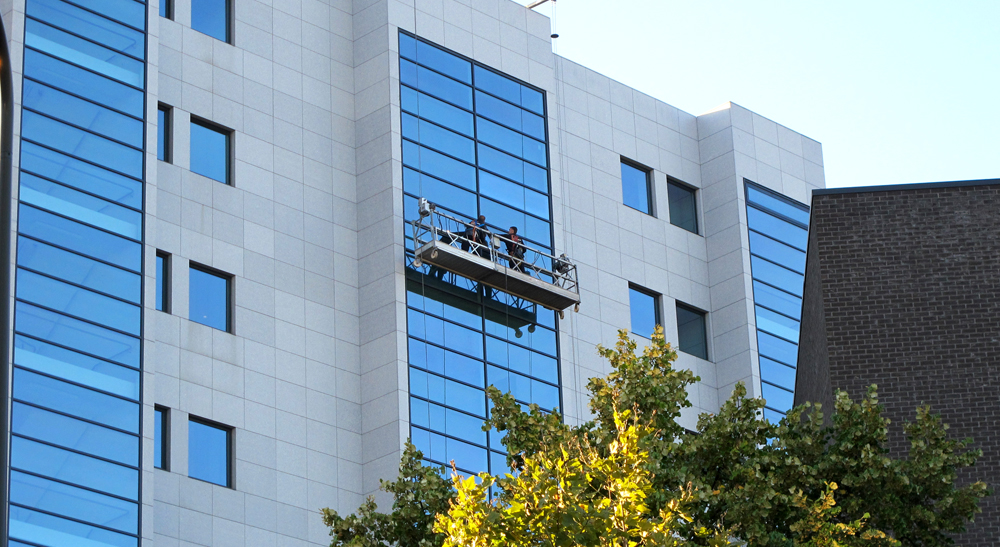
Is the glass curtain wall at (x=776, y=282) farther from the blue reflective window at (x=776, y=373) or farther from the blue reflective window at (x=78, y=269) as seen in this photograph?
the blue reflective window at (x=78, y=269)

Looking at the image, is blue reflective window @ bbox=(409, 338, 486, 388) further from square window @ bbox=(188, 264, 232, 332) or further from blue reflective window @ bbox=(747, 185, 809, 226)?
blue reflective window @ bbox=(747, 185, 809, 226)

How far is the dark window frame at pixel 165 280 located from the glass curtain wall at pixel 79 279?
104 inches

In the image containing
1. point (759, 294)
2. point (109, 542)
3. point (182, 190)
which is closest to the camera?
point (109, 542)

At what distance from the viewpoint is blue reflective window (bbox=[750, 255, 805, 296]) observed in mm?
60656

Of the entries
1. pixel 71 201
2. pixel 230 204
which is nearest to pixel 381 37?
pixel 230 204

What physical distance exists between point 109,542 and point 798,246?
3217 centimetres

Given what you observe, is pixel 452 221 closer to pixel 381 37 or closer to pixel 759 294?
pixel 381 37

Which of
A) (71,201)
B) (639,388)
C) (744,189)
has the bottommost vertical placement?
(639,388)

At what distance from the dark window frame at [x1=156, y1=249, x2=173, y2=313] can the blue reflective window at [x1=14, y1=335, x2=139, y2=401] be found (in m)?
3.92

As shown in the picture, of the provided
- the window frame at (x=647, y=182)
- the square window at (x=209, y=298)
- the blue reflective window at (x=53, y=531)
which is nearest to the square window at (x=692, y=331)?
the window frame at (x=647, y=182)

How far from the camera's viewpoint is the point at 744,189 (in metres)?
61.7

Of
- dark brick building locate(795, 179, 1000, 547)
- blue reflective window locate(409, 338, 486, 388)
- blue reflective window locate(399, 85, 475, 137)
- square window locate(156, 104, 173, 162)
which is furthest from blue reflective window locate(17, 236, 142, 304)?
dark brick building locate(795, 179, 1000, 547)

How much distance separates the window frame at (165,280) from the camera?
44.9m

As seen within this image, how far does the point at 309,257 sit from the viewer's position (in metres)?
48.7
